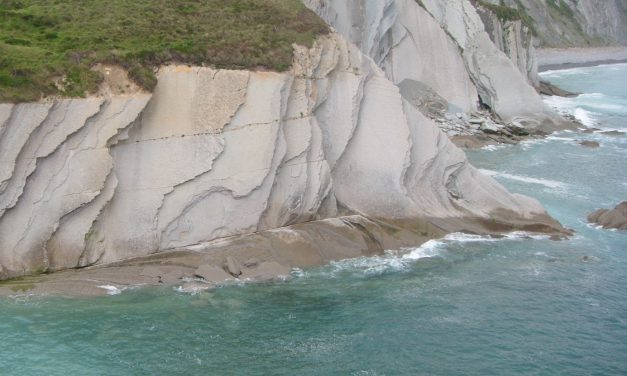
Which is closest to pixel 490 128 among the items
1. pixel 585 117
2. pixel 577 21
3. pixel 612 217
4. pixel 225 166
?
pixel 585 117

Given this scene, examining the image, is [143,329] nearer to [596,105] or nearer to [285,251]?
[285,251]

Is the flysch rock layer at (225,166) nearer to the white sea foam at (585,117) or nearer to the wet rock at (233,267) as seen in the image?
the wet rock at (233,267)

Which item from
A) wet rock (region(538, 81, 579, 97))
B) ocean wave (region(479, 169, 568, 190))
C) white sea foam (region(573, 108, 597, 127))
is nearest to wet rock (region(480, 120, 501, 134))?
white sea foam (region(573, 108, 597, 127))

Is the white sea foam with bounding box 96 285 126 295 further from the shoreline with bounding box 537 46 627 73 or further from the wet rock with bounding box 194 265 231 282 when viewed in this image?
the shoreline with bounding box 537 46 627 73

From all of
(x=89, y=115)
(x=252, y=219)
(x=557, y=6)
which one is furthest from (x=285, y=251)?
(x=557, y=6)

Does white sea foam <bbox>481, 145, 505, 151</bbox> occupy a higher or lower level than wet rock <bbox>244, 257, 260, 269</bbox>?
higher

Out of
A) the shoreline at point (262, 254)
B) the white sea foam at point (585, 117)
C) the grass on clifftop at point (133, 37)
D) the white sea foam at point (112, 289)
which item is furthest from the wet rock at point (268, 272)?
the white sea foam at point (585, 117)
